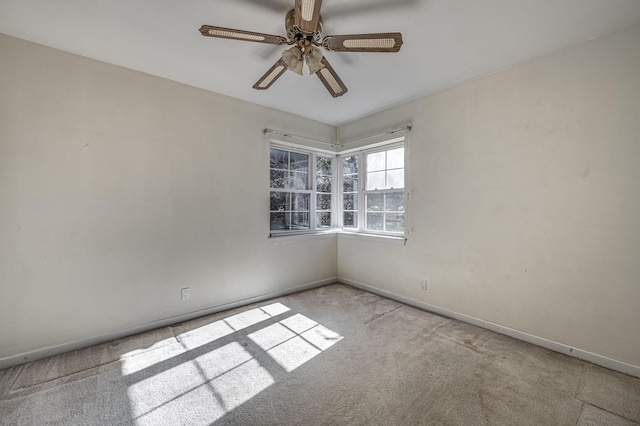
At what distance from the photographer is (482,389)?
1823 millimetres

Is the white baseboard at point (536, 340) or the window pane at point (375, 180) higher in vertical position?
the window pane at point (375, 180)

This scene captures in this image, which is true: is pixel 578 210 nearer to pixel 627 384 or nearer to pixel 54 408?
pixel 627 384

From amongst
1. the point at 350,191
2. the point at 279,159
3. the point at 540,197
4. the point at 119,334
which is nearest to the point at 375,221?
the point at 350,191

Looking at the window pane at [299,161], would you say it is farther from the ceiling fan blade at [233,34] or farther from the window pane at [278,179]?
the ceiling fan blade at [233,34]

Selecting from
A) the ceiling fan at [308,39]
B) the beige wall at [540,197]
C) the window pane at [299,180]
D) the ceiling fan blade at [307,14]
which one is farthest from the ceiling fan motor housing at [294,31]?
the window pane at [299,180]

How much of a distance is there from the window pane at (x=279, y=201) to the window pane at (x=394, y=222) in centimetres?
145

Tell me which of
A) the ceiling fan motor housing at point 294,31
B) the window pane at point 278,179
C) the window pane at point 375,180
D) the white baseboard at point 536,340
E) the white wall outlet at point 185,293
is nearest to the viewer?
the ceiling fan motor housing at point 294,31

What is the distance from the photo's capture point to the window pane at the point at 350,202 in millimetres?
4215

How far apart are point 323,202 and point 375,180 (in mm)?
916

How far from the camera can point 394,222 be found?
3.66 m

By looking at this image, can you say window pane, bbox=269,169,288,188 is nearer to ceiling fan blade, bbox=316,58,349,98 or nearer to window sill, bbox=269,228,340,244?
window sill, bbox=269,228,340,244

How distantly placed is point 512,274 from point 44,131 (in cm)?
430

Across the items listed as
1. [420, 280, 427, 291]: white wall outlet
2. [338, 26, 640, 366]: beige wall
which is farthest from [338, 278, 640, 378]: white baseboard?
[420, 280, 427, 291]: white wall outlet

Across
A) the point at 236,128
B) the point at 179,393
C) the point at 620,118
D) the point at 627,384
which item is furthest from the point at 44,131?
the point at 627,384
